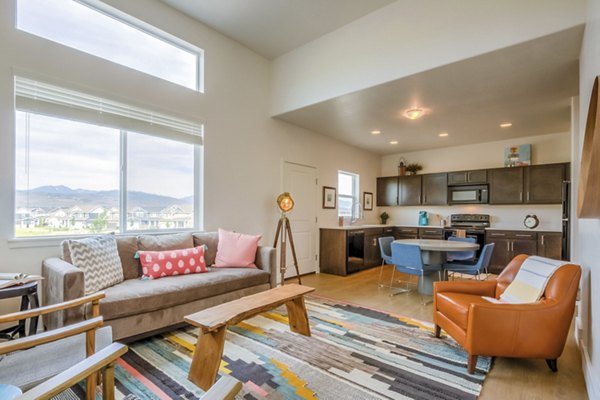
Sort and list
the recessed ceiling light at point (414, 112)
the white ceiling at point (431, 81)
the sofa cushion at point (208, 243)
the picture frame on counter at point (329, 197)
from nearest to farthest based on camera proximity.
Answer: the white ceiling at point (431, 81)
the sofa cushion at point (208, 243)
the recessed ceiling light at point (414, 112)
the picture frame on counter at point (329, 197)

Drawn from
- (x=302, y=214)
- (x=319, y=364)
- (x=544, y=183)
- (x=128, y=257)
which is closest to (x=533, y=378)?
(x=319, y=364)

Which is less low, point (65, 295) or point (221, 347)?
point (65, 295)

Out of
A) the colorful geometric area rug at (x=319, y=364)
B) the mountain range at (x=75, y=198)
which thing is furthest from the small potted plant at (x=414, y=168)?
the mountain range at (x=75, y=198)

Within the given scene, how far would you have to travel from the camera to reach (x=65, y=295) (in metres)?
1.99

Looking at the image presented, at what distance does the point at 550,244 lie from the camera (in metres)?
5.05

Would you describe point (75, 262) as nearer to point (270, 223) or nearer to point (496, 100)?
point (270, 223)

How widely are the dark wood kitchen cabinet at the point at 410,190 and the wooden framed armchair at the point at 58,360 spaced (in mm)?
6406

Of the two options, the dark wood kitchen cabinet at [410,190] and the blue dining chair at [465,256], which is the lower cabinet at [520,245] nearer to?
the blue dining chair at [465,256]

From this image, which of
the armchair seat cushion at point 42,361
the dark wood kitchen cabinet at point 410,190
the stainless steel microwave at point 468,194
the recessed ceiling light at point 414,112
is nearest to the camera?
the armchair seat cushion at point 42,361

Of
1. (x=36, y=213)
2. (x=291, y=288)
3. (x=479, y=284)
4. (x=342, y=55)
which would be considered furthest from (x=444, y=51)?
(x=36, y=213)

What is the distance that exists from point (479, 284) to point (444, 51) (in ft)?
7.60

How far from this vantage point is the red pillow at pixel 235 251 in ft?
11.2

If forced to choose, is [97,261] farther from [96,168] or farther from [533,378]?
[533,378]

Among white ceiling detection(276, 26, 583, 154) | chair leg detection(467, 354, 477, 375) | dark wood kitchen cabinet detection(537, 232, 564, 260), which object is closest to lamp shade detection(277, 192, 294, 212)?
white ceiling detection(276, 26, 583, 154)
